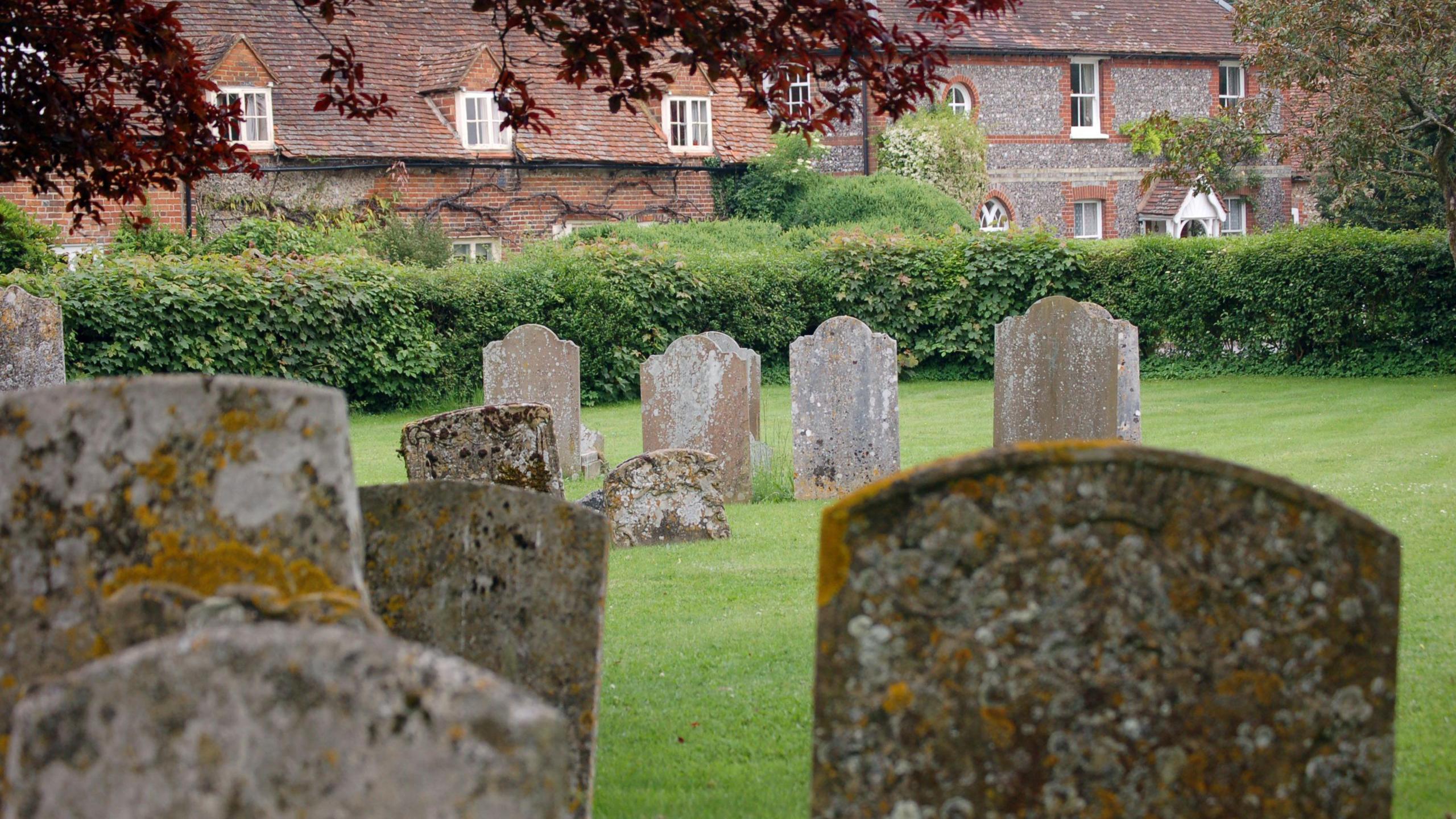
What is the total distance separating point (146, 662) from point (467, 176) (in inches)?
1134

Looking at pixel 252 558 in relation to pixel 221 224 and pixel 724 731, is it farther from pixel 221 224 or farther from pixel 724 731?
pixel 221 224

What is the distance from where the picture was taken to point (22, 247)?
21.1 m

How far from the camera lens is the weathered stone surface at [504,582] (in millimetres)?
3801

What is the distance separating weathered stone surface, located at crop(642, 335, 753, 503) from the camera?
516 inches

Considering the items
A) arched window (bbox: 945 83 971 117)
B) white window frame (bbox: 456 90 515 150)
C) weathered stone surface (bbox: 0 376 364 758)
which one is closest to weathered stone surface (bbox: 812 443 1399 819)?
weathered stone surface (bbox: 0 376 364 758)

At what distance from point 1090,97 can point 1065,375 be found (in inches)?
1106

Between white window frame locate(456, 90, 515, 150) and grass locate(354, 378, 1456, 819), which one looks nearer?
grass locate(354, 378, 1456, 819)

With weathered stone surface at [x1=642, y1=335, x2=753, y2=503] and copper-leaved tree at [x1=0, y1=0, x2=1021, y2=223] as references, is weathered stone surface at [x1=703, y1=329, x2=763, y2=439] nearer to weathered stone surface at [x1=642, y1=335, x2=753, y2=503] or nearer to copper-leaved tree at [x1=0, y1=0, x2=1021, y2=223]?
weathered stone surface at [x1=642, y1=335, x2=753, y2=503]

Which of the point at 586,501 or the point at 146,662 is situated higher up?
the point at 146,662

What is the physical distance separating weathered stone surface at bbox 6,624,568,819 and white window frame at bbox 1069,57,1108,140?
37.5 m

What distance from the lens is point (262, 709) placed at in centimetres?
212

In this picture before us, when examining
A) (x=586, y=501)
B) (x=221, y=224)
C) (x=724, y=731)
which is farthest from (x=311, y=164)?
(x=724, y=731)

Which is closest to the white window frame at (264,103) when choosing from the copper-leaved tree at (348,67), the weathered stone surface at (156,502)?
the copper-leaved tree at (348,67)

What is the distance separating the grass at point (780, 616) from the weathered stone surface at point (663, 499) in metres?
0.24
